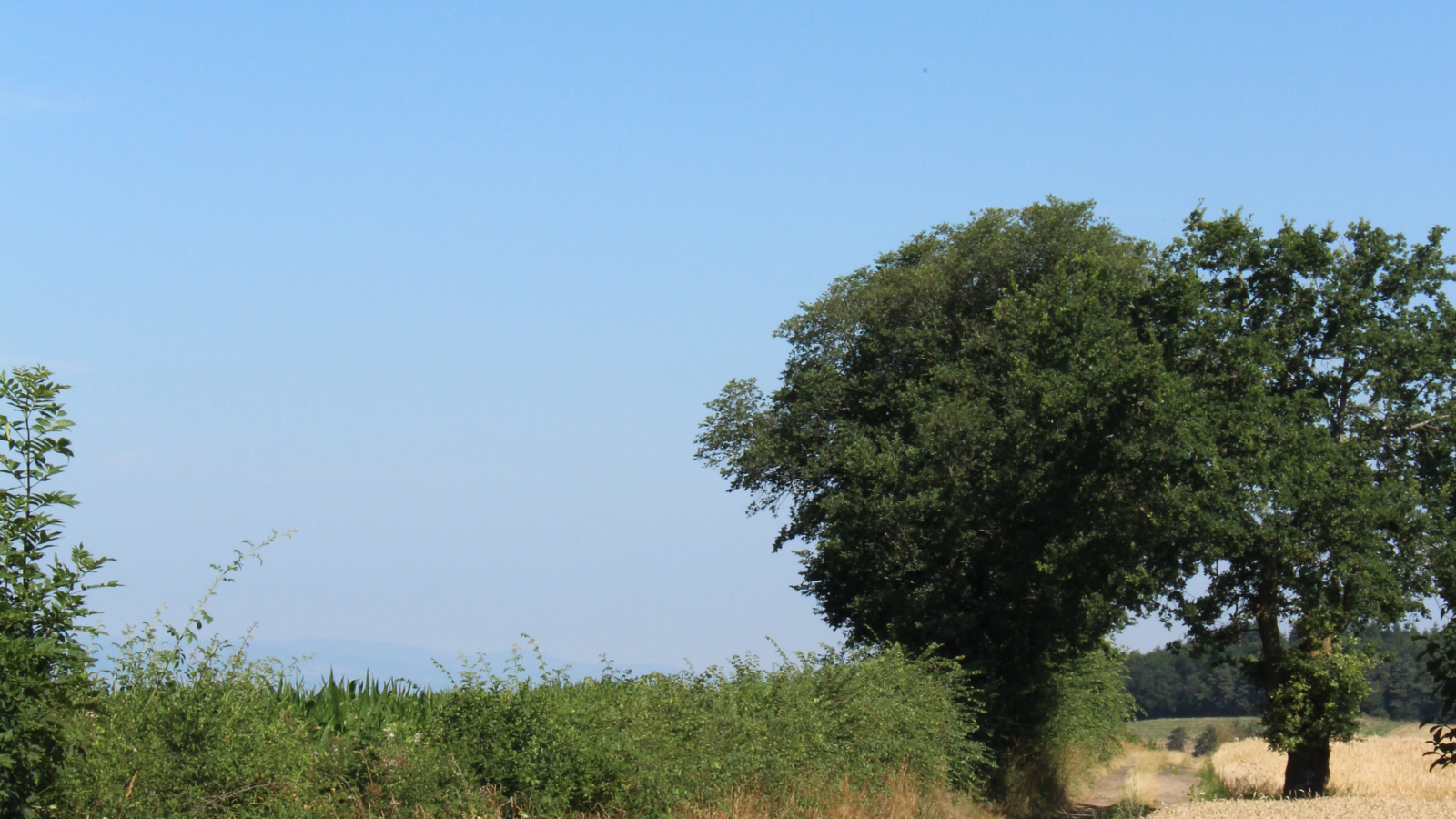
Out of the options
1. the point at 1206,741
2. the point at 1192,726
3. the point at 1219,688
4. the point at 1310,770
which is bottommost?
the point at 1206,741

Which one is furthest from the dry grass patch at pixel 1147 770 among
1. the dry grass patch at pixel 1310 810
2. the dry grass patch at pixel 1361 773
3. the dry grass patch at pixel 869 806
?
the dry grass patch at pixel 869 806

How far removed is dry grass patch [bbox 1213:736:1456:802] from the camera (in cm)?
2470

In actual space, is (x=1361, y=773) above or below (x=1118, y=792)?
above

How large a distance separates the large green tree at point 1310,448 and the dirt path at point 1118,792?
3.66 meters

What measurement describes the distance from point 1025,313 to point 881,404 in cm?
801

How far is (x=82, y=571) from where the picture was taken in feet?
22.7

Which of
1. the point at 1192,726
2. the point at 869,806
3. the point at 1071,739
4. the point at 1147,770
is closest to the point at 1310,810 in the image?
the point at 869,806

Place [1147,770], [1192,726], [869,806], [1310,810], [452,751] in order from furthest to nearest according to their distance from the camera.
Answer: [1192,726], [1147,770], [1310,810], [869,806], [452,751]

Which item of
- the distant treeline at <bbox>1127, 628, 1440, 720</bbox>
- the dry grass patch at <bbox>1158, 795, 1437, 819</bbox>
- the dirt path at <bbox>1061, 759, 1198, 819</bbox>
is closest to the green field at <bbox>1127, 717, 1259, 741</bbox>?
the distant treeline at <bbox>1127, 628, 1440, 720</bbox>

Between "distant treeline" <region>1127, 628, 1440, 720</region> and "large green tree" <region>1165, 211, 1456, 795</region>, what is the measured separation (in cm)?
8617

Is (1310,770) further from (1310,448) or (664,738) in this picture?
(664,738)

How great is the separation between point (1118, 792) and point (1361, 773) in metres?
6.80

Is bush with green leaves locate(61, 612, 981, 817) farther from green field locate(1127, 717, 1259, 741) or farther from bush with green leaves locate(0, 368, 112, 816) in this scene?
green field locate(1127, 717, 1259, 741)

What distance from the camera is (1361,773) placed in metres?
28.7
